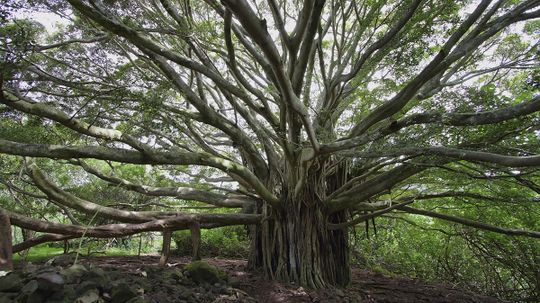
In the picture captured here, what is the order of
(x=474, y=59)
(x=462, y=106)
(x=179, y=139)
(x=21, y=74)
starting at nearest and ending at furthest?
(x=462, y=106) → (x=21, y=74) → (x=474, y=59) → (x=179, y=139)

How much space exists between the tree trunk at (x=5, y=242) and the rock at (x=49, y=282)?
0.59 m

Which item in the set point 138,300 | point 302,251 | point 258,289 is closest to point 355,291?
point 302,251

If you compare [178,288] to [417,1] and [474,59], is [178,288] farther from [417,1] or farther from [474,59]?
[474,59]

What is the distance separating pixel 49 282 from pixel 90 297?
307mm

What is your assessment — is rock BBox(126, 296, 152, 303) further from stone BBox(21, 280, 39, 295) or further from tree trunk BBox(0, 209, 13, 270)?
tree trunk BBox(0, 209, 13, 270)

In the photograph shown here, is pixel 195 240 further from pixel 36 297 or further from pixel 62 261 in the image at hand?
pixel 36 297

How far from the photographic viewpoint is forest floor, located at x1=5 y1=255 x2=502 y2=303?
10.3 feet

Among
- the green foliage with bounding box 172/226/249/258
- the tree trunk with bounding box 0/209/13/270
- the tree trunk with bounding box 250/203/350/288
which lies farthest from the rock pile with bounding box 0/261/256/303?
the green foliage with bounding box 172/226/249/258

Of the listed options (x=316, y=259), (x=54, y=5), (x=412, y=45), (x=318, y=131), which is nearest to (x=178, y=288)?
(x=316, y=259)

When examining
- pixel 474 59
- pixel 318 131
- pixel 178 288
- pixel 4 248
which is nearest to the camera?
pixel 4 248

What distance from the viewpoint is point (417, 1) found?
3467mm

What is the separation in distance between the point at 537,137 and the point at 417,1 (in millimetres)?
2379

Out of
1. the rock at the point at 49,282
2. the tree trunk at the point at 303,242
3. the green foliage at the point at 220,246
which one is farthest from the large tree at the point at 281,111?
the green foliage at the point at 220,246

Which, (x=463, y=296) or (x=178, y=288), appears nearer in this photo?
(x=178, y=288)
